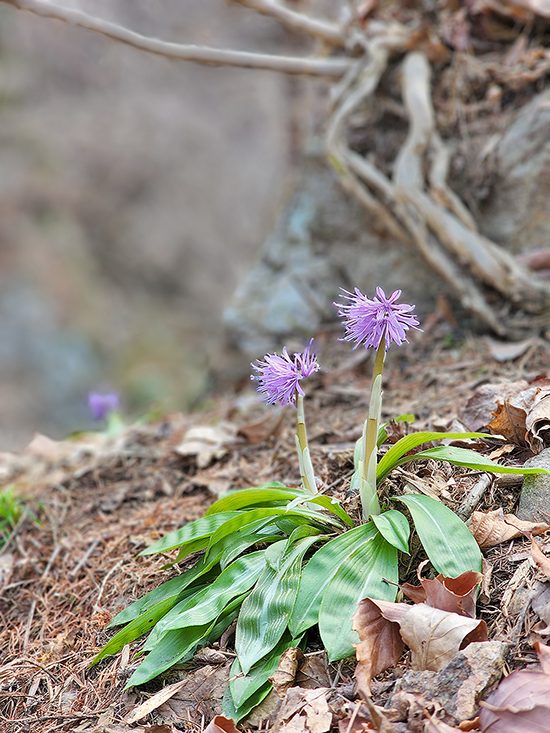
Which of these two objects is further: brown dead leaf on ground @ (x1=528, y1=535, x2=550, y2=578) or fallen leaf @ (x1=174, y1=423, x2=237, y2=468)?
fallen leaf @ (x1=174, y1=423, x2=237, y2=468)

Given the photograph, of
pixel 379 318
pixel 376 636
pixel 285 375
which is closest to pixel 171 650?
pixel 376 636

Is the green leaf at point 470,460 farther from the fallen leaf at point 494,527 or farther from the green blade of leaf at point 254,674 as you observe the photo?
the green blade of leaf at point 254,674

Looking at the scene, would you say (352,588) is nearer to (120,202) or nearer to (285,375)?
(285,375)

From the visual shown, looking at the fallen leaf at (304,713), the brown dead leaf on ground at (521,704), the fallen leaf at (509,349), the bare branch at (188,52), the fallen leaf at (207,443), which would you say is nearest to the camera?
the brown dead leaf on ground at (521,704)

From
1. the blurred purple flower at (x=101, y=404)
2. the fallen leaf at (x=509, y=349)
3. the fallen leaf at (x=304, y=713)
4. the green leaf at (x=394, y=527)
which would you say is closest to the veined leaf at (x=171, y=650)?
the fallen leaf at (x=304, y=713)

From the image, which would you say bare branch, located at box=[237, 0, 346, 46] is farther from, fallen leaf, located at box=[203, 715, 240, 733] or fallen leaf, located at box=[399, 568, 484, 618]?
fallen leaf, located at box=[203, 715, 240, 733]

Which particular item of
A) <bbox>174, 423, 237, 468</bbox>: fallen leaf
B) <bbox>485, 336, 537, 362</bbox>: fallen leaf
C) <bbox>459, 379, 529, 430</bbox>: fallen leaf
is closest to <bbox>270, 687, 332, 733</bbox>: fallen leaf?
<bbox>459, 379, 529, 430</bbox>: fallen leaf

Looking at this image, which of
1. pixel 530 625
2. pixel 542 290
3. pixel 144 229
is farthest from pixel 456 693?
pixel 144 229
